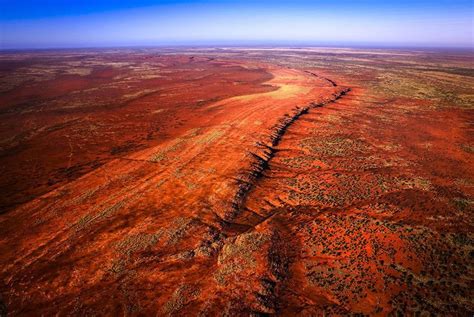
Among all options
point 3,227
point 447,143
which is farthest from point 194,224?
point 447,143

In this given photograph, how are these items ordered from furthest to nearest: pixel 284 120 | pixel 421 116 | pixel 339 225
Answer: pixel 421 116 → pixel 284 120 → pixel 339 225

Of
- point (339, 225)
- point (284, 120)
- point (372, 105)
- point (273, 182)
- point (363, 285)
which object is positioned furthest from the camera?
point (372, 105)

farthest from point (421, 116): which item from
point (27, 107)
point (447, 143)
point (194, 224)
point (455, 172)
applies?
point (27, 107)

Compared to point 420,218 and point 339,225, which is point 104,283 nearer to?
point 339,225

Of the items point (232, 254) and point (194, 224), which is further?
point (194, 224)

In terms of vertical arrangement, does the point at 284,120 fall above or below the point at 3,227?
above

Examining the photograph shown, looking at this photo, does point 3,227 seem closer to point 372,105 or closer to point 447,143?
point 447,143
